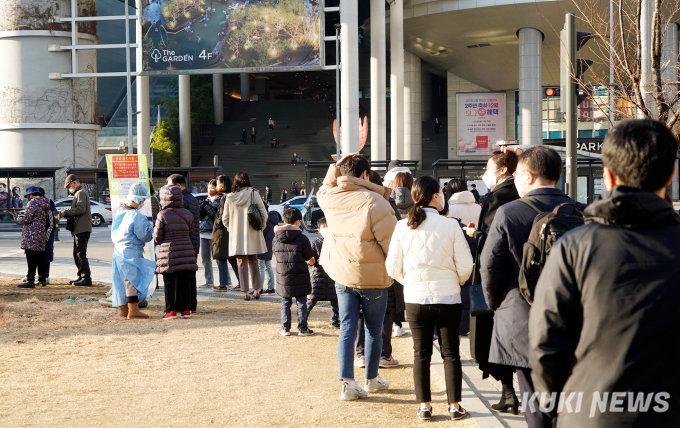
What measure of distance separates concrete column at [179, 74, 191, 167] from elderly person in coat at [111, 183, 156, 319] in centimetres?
4773

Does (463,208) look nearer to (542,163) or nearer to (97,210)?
(542,163)

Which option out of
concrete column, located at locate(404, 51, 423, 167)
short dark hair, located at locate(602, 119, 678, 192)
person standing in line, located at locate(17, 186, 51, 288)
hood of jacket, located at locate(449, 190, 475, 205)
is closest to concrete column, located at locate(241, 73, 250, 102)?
concrete column, located at locate(404, 51, 423, 167)

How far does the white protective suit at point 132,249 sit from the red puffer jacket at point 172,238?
0.15 m

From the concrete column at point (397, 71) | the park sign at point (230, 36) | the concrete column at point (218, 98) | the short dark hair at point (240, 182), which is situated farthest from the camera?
the concrete column at point (218, 98)

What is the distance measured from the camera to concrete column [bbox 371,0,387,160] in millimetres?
39312

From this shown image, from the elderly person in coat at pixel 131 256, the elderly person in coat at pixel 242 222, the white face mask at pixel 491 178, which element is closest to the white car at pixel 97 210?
the elderly person in coat at pixel 242 222

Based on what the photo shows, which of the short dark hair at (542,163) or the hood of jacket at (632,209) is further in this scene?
the short dark hair at (542,163)

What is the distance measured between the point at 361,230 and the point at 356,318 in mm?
716

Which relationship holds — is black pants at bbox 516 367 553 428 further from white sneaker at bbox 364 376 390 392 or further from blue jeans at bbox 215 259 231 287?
blue jeans at bbox 215 259 231 287

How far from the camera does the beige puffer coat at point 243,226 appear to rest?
11.1m

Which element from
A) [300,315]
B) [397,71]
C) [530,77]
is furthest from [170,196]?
[530,77]

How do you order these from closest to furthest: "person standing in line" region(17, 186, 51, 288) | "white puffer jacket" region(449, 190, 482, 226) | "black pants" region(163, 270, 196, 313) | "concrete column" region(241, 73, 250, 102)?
"white puffer jacket" region(449, 190, 482, 226)
"black pants" region(163, 270, 196, 313)
"person standing in line" region(17, 186, 51, 288)
"concrete column" region(241, 73, 250, 102)

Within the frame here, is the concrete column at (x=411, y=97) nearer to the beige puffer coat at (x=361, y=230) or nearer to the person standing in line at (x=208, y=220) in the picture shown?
the person standing in line at (x=208, y=220)

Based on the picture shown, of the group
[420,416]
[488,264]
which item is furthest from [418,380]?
[488,264]
